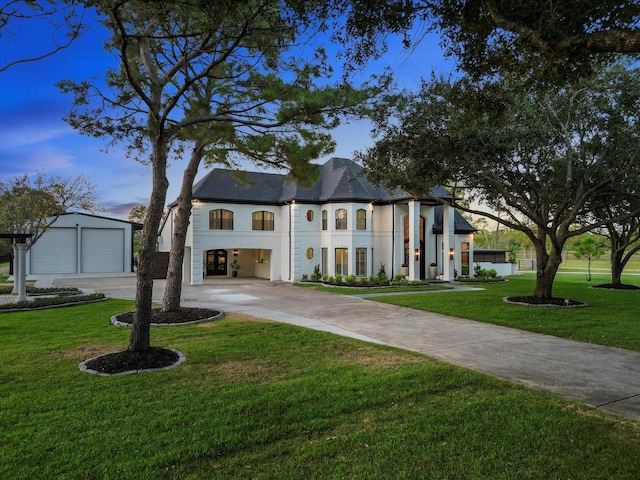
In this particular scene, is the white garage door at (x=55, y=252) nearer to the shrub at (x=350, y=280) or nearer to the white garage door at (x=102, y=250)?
the white garage door at (x=102, y=250)

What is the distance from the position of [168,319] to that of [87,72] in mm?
6198

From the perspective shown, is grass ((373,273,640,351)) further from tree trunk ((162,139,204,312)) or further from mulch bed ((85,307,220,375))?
mulch bed ((85,307,220,375))

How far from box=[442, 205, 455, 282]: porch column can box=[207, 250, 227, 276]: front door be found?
15.3 m

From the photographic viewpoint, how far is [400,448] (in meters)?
3.78

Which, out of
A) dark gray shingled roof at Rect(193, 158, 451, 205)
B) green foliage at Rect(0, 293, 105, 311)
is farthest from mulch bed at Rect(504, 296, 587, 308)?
green foliage at Rect(0, 293, 105, 311)

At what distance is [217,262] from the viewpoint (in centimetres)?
2898

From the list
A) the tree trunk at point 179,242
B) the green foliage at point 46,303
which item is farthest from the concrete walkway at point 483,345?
the green foliage at point 46,303

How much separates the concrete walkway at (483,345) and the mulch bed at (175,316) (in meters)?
1.40

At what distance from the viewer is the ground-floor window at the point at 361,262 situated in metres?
23.7

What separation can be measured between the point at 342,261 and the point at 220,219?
775 centimetres

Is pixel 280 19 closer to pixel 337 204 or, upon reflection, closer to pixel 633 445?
pixel 633 445

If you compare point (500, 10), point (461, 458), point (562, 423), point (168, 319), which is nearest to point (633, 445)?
point (562, 423)

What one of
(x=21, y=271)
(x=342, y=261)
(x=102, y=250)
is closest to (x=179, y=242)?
(x=21, y=271)

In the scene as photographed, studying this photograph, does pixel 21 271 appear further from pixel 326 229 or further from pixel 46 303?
pixel 326 229
